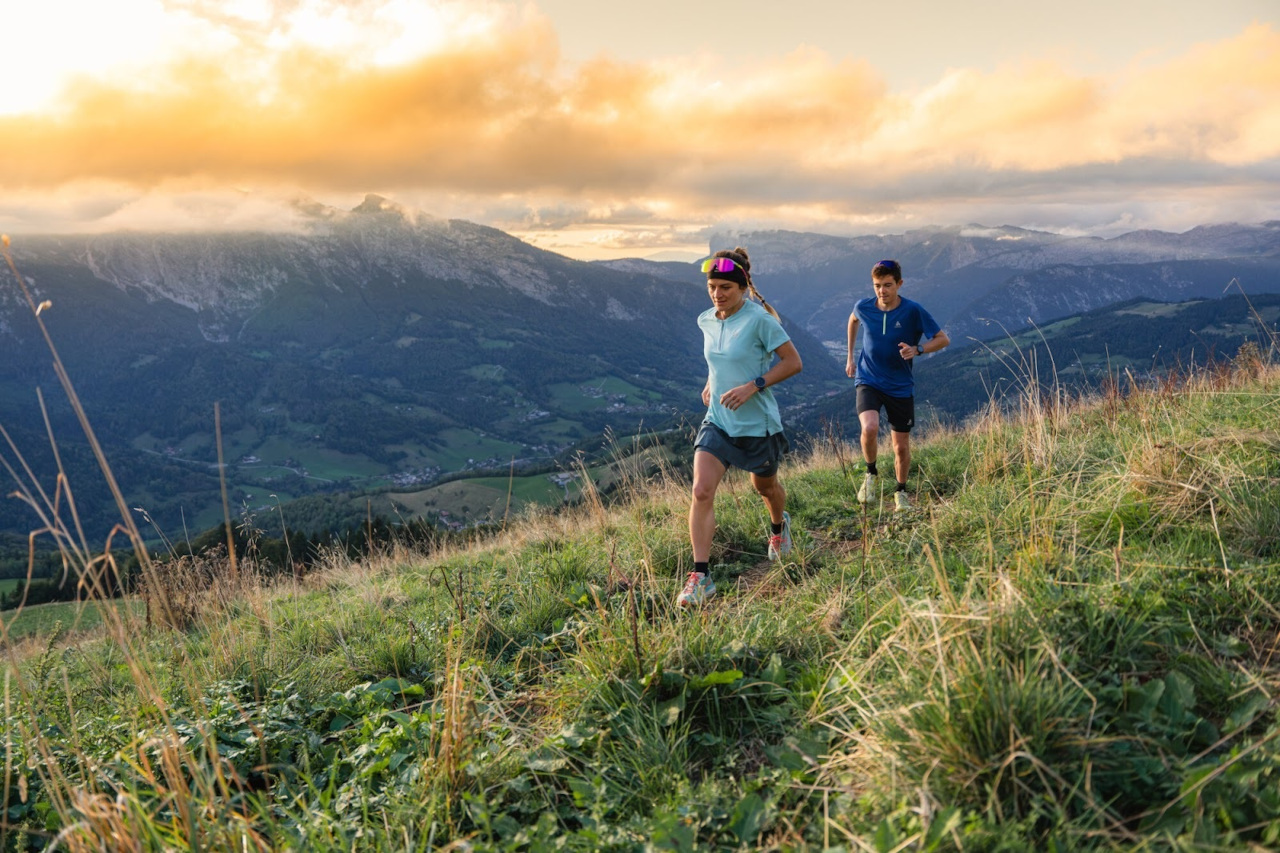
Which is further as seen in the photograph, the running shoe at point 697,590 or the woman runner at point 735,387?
the woman runner at point 735,387

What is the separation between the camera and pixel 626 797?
257 centimetres

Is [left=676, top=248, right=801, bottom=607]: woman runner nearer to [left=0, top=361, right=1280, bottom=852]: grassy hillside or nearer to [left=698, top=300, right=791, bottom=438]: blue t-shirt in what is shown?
[left=698, top=300, right=791, bottom=438]: blue t-shirt

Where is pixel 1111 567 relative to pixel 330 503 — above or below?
above

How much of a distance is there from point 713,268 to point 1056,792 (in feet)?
12.0

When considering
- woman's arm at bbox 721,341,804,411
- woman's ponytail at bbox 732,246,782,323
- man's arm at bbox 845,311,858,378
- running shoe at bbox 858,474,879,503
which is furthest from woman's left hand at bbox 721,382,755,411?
man's arm at bbox 845,311,858,378

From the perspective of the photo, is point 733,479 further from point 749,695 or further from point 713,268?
point 749,695

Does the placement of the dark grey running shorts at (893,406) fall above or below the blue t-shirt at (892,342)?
below

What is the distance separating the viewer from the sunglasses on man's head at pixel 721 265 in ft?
15.8

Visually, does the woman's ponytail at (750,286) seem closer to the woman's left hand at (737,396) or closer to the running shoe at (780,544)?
the woman's left hand at (737,396)

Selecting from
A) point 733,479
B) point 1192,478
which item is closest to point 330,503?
point 733,479

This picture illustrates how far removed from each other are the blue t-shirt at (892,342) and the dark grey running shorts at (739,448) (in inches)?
87.6

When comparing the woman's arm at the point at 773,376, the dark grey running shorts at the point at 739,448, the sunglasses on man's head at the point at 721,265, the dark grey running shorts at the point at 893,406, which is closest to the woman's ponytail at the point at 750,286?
the sunglasses on man's head at the point at 721,265

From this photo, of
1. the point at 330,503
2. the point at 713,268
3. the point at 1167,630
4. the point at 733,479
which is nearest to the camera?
the point at 1167,630

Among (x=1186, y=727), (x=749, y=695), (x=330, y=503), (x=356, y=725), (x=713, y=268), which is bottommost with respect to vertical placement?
(x=330, y=503)
